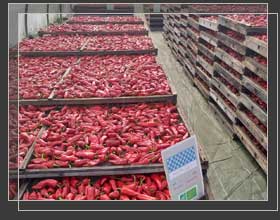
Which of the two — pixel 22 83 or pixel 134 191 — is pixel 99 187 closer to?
pixel 134 191

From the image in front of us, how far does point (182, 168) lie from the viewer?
204 cm

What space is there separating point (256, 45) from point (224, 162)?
1.44m

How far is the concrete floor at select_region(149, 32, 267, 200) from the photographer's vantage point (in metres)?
3.92

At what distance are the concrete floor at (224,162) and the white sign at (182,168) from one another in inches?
60.9

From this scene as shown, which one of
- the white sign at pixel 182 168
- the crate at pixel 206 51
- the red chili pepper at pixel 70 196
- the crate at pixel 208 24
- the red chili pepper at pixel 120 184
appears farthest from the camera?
the crate at pixel 206 51

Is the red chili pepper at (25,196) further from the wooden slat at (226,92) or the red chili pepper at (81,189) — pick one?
the wooden slat at (226,92)

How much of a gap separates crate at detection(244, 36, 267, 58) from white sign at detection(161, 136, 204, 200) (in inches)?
96.3

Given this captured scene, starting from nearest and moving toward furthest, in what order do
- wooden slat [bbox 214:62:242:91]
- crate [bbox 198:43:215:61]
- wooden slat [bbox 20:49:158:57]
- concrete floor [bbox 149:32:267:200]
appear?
1. concrete floor [bbox 149:32:267:200]
2. wooden slat [bbox 214:62:242:91]
3. crate [bbox 198:43:215:61]
4. wooden slat [bbox 20:49:158:57]

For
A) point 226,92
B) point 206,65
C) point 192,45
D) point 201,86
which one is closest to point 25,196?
point 226,92

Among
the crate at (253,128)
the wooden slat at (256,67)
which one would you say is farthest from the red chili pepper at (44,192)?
the wooden slat at (256,67)

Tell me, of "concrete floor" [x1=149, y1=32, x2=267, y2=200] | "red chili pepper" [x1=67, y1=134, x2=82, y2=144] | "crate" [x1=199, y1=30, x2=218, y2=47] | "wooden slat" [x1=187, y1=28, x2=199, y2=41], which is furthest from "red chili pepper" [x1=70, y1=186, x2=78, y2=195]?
"wooden slat" [x1=187, y1=28, x2=199, y2=41]

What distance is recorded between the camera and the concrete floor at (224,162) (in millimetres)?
3918

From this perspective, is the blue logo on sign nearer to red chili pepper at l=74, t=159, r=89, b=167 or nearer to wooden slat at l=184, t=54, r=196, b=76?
red chili pepper at l=74, t=159, r=89, b=167

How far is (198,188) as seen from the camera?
2.20 m
